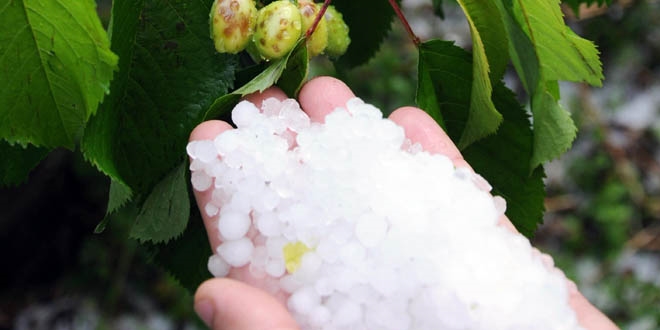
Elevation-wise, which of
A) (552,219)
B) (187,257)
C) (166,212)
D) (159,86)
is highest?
(159,86)

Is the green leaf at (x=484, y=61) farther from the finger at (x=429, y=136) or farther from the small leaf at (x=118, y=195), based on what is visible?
the small leaf at (x=118, y=195)

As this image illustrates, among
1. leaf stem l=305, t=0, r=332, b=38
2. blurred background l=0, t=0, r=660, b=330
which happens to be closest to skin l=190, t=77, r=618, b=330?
leaf stem l=305, t=0, r=332, b=38

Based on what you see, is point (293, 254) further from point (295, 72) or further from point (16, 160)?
point (16, 160)

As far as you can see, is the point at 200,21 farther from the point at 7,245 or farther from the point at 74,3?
the point at 7,245

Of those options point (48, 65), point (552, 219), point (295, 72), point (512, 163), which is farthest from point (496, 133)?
point (552, 219)

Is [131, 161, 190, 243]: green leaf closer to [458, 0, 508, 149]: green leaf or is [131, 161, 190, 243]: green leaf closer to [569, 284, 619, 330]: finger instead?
[458, 0, 508, 149]: green leaf

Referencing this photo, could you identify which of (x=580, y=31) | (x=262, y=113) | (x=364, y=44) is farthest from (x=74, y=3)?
(x=580, y=31)
